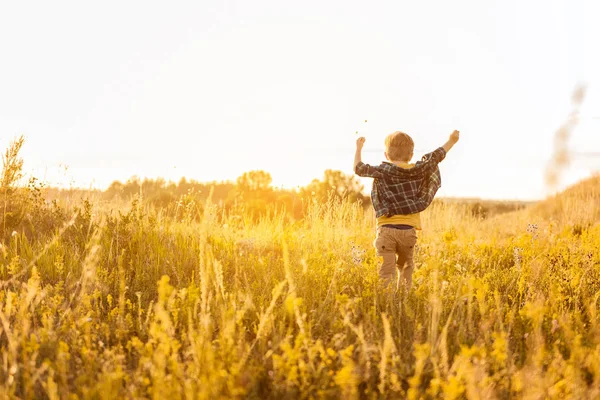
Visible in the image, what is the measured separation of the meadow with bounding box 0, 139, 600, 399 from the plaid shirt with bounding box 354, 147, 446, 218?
58 centimetres

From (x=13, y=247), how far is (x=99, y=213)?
1.31 meters

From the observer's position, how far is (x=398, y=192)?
4996 millimetres

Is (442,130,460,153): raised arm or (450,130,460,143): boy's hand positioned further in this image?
(450,130,460,143): boy's hand

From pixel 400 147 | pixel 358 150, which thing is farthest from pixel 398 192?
pixel 358 150

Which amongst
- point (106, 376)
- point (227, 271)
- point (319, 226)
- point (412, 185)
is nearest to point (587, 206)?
point (319, 226)

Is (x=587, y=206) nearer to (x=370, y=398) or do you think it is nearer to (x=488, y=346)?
(x=488, y=346)

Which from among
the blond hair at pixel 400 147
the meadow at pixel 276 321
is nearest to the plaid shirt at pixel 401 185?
the blond hair at pixel 400 147

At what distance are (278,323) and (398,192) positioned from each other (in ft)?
6.10

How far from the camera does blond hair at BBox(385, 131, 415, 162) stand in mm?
5039

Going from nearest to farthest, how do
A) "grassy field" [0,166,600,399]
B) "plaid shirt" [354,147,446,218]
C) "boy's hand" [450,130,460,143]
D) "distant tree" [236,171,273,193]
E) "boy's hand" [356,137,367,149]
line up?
"grassy field" [0,166,600,399] → "plaid shirt" [354,147,446,218] → "boy's hand" [356,137,367,149] → "boy's hand" [450,130,460,143] → "distant tree" [236,171,273,193]

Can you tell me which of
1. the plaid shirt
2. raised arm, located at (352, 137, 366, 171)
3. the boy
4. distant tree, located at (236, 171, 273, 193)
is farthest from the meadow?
distant tree, located at (236, 171, 273, 193)

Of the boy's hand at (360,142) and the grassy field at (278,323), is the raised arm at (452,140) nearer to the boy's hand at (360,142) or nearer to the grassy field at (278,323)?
the boy's hand at (360,142)

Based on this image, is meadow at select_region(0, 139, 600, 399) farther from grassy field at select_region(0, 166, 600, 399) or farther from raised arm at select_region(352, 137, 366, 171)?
raised arm at select_region(352, 137, 366, 171)

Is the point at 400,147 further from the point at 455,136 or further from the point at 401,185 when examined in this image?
the point at 455,136
